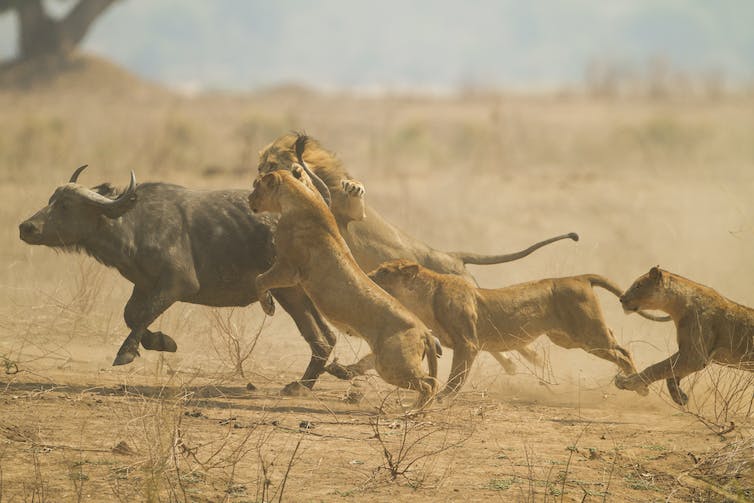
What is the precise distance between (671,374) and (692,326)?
1.28 ft

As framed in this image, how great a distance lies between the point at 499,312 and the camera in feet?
31.9

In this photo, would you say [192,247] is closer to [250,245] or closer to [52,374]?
[250,245]

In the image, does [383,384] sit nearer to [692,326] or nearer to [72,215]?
[692,326]

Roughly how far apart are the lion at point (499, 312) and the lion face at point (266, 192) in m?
1.03

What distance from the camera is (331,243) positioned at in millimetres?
8781

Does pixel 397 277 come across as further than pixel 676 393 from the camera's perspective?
Yes

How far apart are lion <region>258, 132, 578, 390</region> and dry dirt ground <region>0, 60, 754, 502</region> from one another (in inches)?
38.6

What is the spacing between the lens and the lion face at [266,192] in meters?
8.98

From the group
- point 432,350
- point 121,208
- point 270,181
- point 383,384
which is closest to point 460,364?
point 432,350

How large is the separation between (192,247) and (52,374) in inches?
59.6

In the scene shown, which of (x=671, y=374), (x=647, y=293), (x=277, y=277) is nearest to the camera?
(x=277, y=277)

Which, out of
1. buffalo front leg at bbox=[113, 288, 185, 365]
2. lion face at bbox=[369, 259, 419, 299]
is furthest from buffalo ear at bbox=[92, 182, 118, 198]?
lion face at bbox=[369, 259, 419, 299]

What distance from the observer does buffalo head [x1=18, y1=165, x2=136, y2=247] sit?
9.48 meters

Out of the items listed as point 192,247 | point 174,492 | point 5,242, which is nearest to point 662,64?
point 5,242
